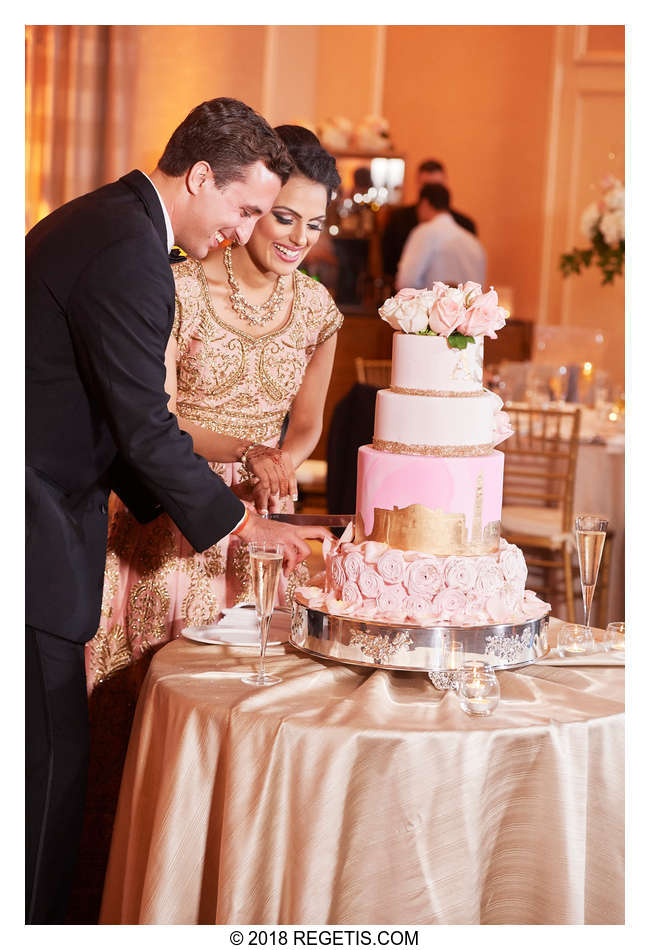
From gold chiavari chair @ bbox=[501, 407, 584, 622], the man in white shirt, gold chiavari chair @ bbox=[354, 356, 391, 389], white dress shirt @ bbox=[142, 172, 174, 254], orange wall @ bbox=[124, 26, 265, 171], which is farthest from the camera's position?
the man in white shirt

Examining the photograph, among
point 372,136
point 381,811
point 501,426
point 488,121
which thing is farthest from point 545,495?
point 488,121

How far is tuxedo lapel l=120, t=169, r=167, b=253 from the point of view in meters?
2.22

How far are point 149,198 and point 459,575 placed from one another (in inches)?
35.9

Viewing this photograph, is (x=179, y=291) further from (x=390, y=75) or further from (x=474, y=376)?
(x=390, y=75)

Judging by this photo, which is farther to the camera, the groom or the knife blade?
the knife blade

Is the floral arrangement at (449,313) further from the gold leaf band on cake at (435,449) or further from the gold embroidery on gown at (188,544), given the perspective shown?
the gold embroidery on gown at (188,544)

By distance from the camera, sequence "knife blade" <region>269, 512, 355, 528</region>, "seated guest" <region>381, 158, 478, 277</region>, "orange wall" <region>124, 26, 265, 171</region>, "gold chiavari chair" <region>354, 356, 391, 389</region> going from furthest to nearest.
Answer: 1. "seated guest" <region>381, 158, 478, 277</region>
2. "orange wall" <region>124, 26, 265, 171</region>
3. "gold chiavari chair" <region>354, 356, 391, 389</region>
4. "knife blade" <region>269, 512, 355, 528</region>

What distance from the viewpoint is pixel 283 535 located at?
2.37 meters

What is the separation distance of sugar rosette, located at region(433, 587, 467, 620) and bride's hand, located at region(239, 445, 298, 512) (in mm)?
628

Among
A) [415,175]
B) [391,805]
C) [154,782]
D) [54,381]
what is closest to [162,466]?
[54,381]

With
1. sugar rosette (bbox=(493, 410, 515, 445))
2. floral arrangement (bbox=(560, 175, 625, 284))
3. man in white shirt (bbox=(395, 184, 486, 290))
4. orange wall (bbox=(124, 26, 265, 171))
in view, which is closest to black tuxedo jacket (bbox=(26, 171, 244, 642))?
sugar rosette (bbox=(493, 410, 515, 445))

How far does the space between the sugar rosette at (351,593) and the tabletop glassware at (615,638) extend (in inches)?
23.5

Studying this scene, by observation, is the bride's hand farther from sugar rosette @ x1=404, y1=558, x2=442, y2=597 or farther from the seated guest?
the seated guest

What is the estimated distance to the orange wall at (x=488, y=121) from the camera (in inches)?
416
